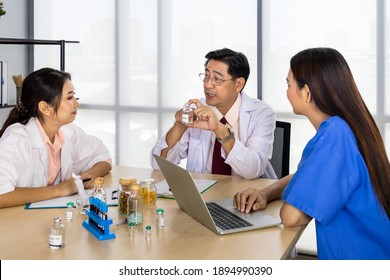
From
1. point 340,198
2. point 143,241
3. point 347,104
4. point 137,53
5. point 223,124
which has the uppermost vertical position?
point 137,53

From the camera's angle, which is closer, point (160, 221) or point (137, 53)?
point (160, 221)

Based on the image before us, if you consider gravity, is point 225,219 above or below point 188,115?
below

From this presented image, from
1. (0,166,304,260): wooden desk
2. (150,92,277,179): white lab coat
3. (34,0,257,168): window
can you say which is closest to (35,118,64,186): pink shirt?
(0,166,304,260): wooden desk

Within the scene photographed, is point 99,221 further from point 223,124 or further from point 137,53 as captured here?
point 137,53

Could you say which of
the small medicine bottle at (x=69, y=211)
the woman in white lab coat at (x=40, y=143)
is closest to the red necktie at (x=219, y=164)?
the woman in white lab coat at (x=40, y=143)

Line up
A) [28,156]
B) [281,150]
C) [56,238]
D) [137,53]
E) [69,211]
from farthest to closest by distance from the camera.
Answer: [137,53] < [281,150] < [28,156] < [69,211] < [56,238]

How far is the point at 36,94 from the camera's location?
229 cm

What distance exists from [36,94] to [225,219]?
0.99 metres

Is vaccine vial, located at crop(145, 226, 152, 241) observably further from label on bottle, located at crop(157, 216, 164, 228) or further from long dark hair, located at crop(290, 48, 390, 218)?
long dark hair, located at crop(290, 48, 390, 218)

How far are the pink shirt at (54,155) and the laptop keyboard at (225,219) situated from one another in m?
0.76

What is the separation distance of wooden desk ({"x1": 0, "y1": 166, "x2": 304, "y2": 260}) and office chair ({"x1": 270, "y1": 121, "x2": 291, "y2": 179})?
953mm

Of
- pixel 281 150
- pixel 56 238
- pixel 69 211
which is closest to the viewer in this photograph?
pixel 56 238

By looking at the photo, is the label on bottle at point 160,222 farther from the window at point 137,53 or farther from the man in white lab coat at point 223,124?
the window at point 137,53

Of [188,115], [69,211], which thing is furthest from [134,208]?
[188,115]
